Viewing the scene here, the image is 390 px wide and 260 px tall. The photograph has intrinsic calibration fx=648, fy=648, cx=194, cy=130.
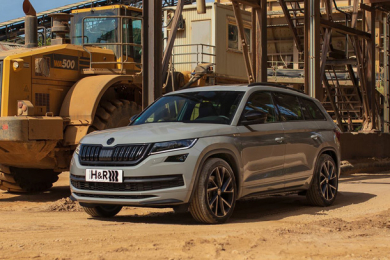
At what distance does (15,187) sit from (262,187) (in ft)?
18.5

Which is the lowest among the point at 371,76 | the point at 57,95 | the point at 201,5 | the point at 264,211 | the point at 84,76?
the point at 264,211

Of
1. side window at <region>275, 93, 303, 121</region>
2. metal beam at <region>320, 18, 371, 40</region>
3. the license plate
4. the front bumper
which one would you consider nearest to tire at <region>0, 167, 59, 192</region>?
the license plate

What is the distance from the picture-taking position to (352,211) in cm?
846

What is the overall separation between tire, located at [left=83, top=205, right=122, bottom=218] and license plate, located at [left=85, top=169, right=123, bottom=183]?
25.6 inches

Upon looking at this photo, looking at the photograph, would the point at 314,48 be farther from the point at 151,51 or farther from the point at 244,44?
the point at 151,51

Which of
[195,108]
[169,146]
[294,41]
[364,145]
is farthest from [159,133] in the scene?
[294,41]

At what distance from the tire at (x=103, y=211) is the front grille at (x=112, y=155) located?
27.9 inches

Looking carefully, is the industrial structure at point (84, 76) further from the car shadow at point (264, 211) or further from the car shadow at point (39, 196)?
the car shadow at point (264, 211)

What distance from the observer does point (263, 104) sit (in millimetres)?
8281

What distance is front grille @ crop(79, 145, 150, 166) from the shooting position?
6906 mm

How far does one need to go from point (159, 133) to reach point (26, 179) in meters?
5.53

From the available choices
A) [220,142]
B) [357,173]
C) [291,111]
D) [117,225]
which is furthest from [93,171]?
[357,173]

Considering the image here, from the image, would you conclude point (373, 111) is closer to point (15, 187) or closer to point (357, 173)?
point (357, 173)

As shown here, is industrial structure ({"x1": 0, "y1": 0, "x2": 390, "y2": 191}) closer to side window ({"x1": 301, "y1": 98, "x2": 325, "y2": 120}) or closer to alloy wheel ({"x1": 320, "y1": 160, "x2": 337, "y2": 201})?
side window ({"x1": 301, "y1": 98, "x2": 325, "y2": 120})
